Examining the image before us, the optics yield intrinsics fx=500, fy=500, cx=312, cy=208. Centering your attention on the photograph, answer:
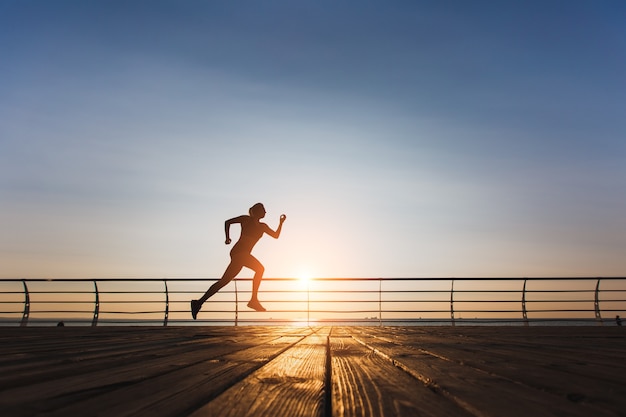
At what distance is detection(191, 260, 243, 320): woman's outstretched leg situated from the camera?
865 centimetres

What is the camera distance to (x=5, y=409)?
3.36ft

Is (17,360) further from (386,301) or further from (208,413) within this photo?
(386,301)

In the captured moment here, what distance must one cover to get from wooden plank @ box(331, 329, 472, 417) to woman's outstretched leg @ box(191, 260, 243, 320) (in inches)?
272

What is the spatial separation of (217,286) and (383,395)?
7631 millimetres

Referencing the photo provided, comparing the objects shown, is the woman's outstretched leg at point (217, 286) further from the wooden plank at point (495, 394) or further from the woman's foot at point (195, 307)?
the wooden plank at point (495, 394)

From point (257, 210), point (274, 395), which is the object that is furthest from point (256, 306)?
point (274, 395)

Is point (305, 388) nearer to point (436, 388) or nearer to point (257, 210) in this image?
point (436, 388)

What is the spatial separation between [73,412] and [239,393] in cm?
41

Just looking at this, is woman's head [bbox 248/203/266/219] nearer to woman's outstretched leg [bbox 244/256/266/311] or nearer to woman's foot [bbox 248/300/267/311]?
woman's outstretched leg [bbox 244/256/266/311]

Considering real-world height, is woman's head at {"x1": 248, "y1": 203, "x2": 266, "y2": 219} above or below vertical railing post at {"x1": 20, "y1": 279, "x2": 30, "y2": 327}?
above

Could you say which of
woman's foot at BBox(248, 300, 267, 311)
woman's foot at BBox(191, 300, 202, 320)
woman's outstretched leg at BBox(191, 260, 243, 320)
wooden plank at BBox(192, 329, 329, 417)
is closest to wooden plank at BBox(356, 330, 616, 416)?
wooden plank at BBox(192, 329, 329, 417)

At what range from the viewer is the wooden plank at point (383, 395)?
1073 mm

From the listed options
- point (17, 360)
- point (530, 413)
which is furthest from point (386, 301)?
point (530, 413)

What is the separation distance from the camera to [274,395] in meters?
1.27
